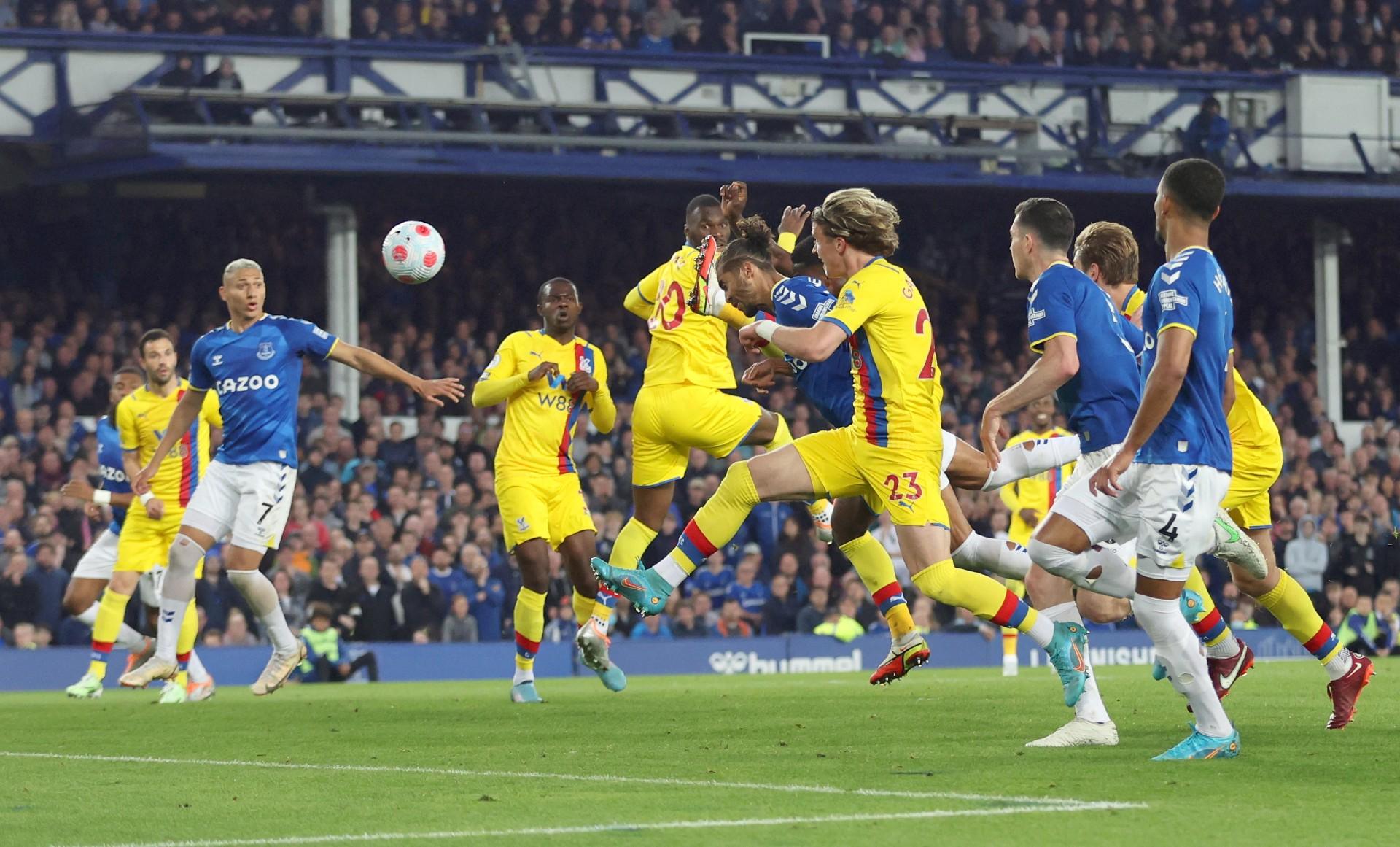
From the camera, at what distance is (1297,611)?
389 inches

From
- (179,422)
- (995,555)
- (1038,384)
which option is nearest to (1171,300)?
(1038,384)

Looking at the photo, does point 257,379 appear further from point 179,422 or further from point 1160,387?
point 1160,387

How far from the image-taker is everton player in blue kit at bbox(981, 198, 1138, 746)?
8273mm

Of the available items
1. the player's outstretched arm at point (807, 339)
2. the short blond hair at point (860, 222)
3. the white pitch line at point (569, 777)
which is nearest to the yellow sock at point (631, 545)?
the player's outstretched arm at point (807, 339)

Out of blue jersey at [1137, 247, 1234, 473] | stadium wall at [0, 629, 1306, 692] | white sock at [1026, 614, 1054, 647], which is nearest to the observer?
blue jersey at [1137, 247, 1234, 473]

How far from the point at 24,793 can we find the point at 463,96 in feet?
61.9

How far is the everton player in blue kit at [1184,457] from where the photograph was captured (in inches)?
301

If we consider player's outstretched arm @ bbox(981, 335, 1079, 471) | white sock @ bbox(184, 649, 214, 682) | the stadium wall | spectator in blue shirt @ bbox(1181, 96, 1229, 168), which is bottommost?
the stadium wall

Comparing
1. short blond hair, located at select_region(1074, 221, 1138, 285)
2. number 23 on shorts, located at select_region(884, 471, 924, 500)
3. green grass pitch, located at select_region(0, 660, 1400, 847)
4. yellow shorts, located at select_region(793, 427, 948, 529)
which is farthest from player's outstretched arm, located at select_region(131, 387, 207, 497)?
short blond hair, located at select_region(1074, 221, 1138, 285)

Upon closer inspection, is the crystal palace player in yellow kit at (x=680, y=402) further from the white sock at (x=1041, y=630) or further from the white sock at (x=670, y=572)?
the white sock at (x=1041, y=630)

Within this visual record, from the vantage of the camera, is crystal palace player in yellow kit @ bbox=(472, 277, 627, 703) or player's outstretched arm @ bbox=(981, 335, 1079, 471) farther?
crystal palace player in yellow kit @ bbox=(472, 277, 627, 703)

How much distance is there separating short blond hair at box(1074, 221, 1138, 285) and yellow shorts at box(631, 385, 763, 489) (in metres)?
3.38

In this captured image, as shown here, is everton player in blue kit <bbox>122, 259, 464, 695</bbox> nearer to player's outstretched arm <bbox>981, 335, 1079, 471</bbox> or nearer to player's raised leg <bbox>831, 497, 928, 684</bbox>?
Result: player's raised leg <bbox>831, 497, 928, 684</bbox>

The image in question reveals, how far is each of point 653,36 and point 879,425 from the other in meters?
18.8
